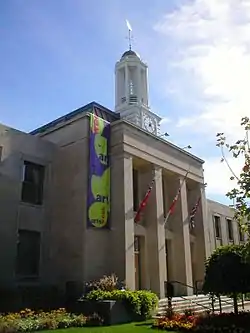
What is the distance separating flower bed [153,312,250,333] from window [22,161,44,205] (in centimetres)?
855

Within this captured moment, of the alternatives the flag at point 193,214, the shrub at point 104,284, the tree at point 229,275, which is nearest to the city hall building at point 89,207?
the shrub at point 104,284

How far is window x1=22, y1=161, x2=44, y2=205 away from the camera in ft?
58.3

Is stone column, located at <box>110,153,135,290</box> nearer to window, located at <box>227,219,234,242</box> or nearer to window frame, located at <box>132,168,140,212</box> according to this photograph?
window frame, located at <box>132,168,140,212</box>

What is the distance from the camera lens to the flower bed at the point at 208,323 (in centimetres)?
1100

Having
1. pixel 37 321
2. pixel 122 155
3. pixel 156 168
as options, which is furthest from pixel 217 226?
pixel 37 321

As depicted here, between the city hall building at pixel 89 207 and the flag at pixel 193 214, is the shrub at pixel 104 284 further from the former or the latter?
the flag at pixel 193 214

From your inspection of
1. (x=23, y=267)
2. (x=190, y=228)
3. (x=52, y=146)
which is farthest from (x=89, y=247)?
(x=190, y=228)

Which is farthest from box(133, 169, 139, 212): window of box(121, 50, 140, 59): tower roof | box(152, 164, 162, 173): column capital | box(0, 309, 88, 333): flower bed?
box(121, 50, 140, 59): tower roof

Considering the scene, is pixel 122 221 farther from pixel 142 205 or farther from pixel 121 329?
pixel 121 329

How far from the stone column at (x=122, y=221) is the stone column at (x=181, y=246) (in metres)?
5.05

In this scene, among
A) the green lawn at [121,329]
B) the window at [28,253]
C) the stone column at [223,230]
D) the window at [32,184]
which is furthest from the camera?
the stone column at [223,230]

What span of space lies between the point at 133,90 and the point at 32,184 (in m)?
28.0

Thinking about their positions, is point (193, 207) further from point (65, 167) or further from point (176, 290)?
point (65, 167)

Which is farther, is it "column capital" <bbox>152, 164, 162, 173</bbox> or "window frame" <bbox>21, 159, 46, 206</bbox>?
"column capital" <bbox>152, 164, 162, 173</bbox>
